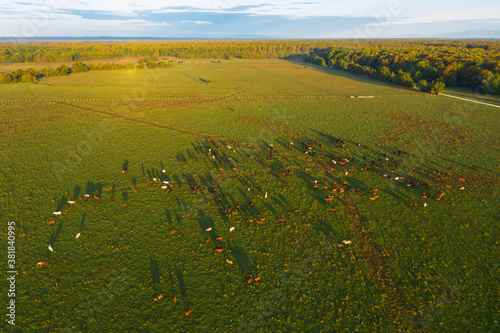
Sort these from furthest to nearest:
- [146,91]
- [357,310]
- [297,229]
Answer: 1. [146,91]
2. [297,229]
3. [357,310]

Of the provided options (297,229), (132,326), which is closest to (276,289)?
(297,229)

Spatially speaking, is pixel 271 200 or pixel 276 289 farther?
pixel 271 200

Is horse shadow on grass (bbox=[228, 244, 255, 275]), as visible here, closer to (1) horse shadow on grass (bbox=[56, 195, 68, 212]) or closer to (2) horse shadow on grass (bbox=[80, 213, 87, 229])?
(2) horse shadow on grass (bbox=[80, 213, 87, 229])

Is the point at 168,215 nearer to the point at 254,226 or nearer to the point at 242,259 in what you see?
the point at 254,226

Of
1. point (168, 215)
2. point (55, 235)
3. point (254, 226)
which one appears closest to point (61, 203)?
point (55, 235)

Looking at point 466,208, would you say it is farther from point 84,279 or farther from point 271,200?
point 84,279
